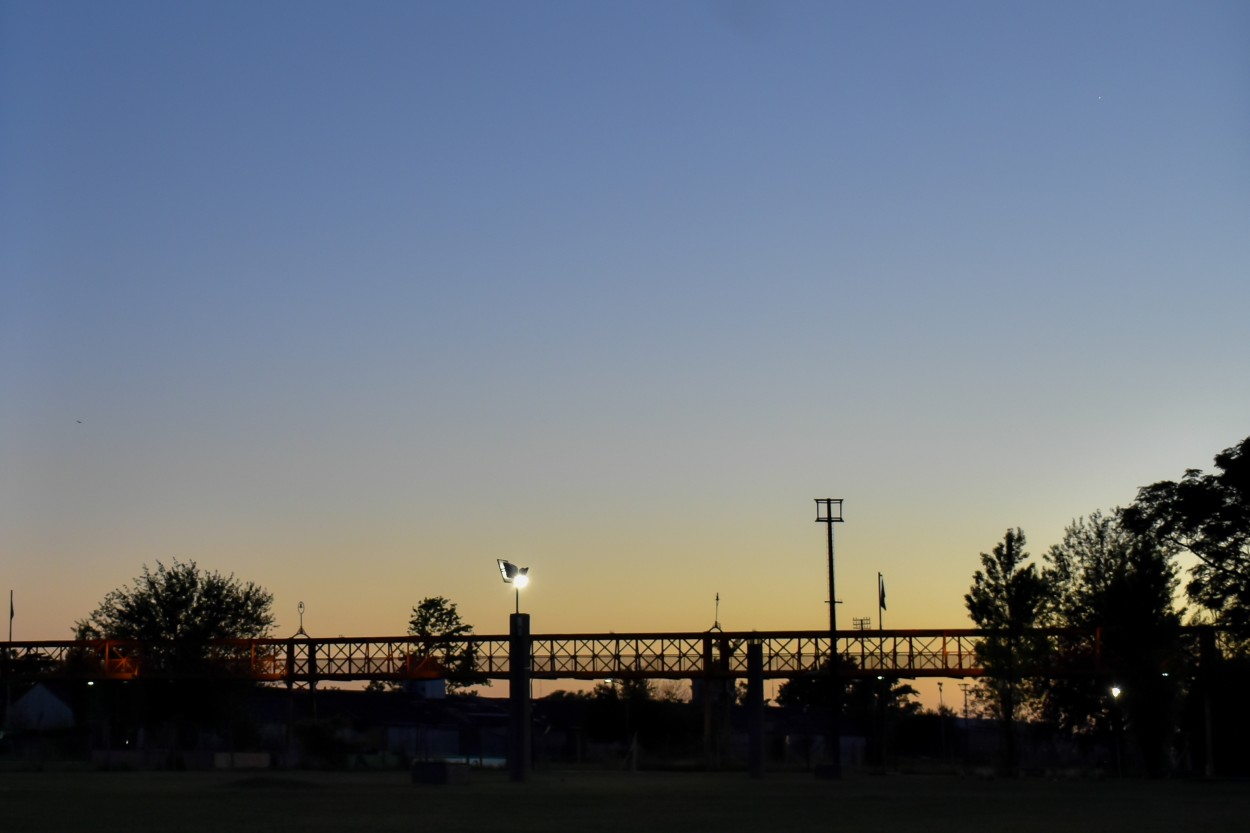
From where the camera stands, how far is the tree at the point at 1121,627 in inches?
2712

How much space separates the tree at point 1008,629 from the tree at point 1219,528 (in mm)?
13930

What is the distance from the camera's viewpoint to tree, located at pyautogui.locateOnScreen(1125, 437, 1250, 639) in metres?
62.5

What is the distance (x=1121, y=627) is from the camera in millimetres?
71750

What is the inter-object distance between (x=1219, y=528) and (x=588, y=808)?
135 ft

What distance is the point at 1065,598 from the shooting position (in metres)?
86.2

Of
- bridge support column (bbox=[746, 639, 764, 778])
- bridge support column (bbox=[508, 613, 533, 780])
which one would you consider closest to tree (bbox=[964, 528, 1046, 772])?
bridge support column (bbox=[746, 639, 764, 778])

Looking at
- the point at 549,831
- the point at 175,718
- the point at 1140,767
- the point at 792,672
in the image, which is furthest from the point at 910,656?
the point at 549,831

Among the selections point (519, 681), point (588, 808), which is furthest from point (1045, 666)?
point (588, 808)

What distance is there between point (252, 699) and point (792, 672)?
4044 centimetres

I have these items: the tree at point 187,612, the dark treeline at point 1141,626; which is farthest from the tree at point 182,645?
the dark treeline at point 1141,626

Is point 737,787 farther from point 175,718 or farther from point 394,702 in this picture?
point 394,702

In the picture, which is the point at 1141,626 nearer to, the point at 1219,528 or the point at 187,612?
the point at 1219,528

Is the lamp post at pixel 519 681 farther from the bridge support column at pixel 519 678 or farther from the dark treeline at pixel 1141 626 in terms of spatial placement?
the dark treeline at pixel 1141 626

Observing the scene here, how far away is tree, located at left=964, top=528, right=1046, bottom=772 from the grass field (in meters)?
29.9
